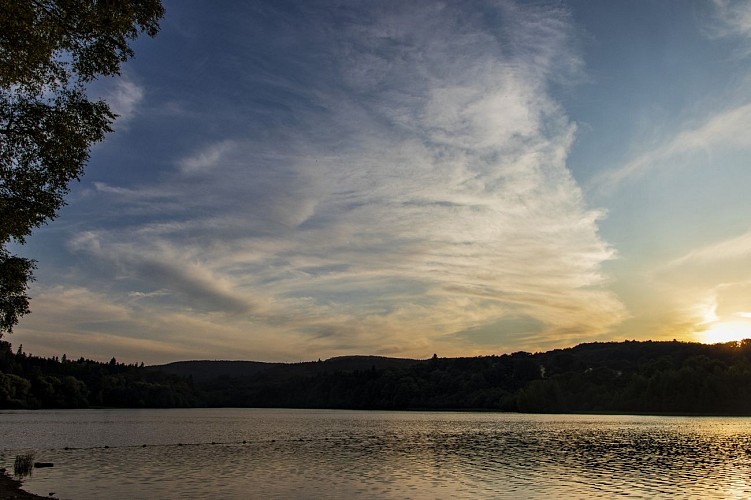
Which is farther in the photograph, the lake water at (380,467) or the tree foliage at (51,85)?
the lake water at (380,467)

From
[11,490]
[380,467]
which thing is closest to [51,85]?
[11,490]

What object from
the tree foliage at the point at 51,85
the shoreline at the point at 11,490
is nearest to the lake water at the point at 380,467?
the shoreline at the point at 11,490

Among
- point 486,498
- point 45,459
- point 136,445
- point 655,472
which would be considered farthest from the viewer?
point 136,445

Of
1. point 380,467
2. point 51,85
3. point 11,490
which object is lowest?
point 11,490

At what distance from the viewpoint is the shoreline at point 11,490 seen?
139 feet

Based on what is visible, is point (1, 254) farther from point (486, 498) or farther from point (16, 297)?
point (486, 498)

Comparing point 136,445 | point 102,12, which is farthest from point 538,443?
point 102,12

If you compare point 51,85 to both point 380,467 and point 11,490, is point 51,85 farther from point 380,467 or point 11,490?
point 380,467

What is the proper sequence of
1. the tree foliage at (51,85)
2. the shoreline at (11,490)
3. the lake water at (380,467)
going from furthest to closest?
the lake water at (380,467) < the shoreline at (11,490) < the tree foliage at (51,85)

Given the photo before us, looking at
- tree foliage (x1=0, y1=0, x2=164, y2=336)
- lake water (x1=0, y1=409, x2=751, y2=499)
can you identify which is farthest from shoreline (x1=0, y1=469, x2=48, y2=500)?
tree foliage (x1=0, y1=0, x2=164, y2=336)

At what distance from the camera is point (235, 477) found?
202ft

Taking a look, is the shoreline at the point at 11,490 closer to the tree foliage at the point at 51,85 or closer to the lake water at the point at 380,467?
the lake water at the point at 380,467

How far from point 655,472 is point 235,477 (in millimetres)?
48172

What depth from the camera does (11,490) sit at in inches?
1833
